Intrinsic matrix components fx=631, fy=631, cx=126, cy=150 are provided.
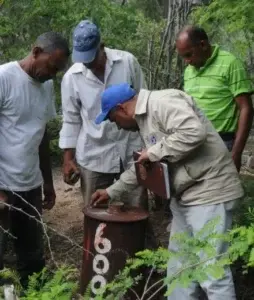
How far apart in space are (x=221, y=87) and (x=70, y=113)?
1.30m

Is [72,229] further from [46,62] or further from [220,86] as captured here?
[46,62]

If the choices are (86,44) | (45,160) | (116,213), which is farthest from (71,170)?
(86,44)

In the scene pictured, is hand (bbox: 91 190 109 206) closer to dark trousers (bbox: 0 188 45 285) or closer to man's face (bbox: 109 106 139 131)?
dark trousers (bbox: 0 188 45 285)

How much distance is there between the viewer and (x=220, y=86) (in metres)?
5.32

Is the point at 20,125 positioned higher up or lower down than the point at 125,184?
higher up

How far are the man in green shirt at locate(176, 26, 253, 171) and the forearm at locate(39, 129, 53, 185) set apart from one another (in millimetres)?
1346

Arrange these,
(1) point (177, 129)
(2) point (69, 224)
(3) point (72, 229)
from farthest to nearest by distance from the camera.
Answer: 1. (2) point (69, 224)
2. (3) point (72, 229)
3. (1) point (177, 129)

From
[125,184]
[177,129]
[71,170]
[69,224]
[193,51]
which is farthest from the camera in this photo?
[69,224]

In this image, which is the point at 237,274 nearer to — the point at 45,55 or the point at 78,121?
the point at 78,121

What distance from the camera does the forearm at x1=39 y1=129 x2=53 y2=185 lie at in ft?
17.4

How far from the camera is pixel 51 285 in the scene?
3.00 metres

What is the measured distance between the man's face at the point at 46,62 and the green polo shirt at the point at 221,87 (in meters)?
A: 1.31

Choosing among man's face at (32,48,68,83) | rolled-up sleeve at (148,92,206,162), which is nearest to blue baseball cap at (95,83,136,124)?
rolled-up sleeve at (148,92,206,162)

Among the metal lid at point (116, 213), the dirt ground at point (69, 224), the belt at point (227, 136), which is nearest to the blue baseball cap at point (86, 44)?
the metal lid at point (116, 213)
